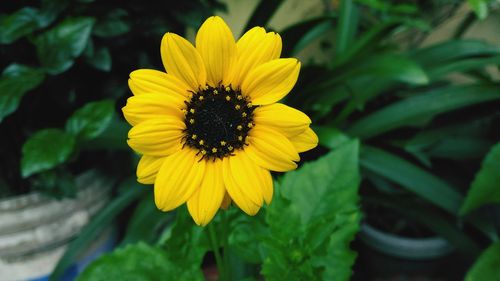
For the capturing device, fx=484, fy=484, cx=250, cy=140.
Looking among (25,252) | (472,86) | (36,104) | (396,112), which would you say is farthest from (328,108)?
(25,252)

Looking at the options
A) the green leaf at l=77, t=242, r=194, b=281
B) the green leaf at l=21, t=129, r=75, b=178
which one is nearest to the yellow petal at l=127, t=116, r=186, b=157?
the green leaf at l=77, t=242, r=194, b=281

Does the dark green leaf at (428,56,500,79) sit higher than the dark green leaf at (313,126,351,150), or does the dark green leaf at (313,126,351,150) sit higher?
the dark green leaf at (428,56,500,79)

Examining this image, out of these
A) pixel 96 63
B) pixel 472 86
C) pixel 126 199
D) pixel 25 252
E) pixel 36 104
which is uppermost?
pixel 472 86

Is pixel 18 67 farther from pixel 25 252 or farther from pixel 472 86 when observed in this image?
pixel 472 86

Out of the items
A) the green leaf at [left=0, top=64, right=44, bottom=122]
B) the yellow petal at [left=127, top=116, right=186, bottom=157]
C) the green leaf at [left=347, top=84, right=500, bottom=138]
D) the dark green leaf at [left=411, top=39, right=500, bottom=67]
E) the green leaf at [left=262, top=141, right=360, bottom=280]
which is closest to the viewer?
the yellow petal at [left=127, top=116, right=186, bottom=157]

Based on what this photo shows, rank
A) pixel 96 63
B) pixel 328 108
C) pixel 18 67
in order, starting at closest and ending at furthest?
1. pixel 18 67
2. pixel 96 63
3. pixel 328 108

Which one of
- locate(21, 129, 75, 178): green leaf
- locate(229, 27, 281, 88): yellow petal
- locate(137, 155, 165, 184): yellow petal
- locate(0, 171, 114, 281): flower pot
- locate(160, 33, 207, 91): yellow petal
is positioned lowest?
locate(0, 171, 114, 281): flower pot

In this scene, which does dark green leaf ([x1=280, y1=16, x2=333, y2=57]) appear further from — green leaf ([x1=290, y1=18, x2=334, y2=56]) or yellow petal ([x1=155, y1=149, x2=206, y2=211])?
yellow petal ([x1=155, y1=149, x2=206, y2=211])
